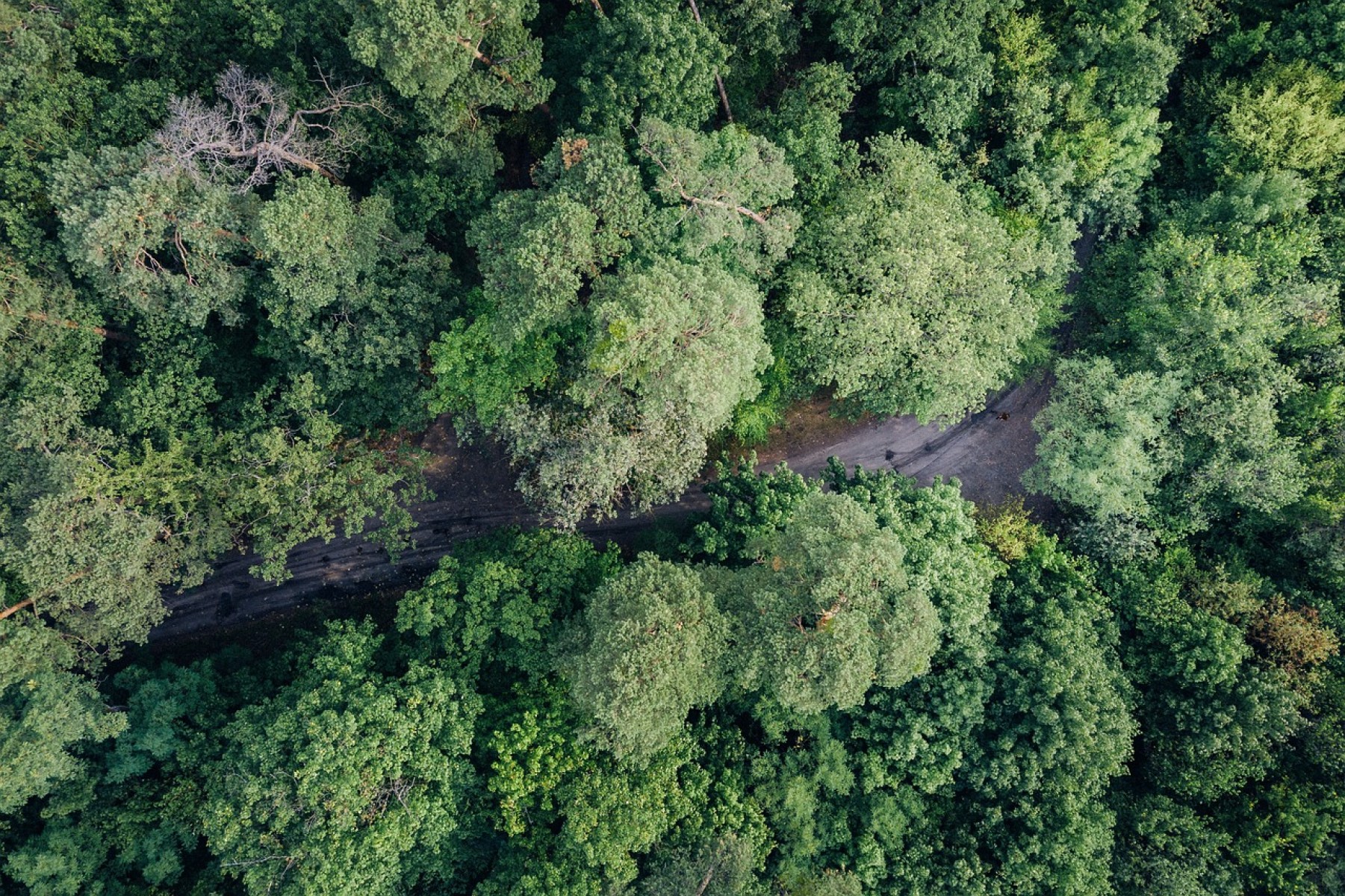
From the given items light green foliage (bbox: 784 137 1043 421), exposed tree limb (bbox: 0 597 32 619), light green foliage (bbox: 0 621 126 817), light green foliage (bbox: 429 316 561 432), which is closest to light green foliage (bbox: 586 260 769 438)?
light green foliage (bbox: 429 316 561 432)

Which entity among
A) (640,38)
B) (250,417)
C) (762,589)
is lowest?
(762,589)

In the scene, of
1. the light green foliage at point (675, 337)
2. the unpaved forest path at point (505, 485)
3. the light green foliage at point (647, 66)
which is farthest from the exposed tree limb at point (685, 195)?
the unpaved forest path at point (505, 485)

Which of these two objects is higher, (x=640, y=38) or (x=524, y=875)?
(x=640, y=38)

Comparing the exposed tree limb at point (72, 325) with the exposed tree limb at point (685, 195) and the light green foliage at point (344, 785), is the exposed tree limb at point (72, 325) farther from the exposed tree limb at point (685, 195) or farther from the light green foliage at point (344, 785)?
the exposed tree limb at point (685, 195)

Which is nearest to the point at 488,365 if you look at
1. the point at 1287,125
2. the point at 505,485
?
the point at 505,485

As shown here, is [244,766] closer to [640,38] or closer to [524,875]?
[524,875]

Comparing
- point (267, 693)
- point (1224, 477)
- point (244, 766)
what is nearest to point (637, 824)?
point (244, 766)
